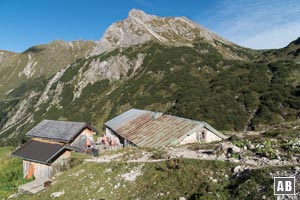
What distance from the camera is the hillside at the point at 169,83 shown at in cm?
7088

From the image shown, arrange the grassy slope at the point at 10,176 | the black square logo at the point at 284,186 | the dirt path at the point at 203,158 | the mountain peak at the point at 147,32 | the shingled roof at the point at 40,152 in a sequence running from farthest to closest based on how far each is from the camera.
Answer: the mountain peak at the point at 147,32, the shingled roof at the point at 40,152, the grassy slope at the point at 10,176, the dirt path at the point at 203,158, the black square logo at the point at 284,186

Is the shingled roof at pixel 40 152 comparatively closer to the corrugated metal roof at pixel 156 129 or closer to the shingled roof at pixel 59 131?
the shingled roof at pixel 59 131

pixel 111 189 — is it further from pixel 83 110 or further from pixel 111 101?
pixel 83 110

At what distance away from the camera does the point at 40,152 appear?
33.3m

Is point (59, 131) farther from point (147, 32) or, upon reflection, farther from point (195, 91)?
point (147, 32)

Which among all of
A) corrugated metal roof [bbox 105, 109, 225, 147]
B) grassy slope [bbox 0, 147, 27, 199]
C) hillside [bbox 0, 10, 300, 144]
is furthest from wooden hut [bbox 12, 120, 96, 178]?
hillside [bbox 0, 10, 300, 144]

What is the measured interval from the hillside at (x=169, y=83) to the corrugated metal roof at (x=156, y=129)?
34.8 ft

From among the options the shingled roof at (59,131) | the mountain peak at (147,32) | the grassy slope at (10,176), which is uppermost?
the mountain peak at (147,32)

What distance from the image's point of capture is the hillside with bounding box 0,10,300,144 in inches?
2790

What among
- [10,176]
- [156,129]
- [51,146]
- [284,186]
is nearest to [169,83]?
[156,129]

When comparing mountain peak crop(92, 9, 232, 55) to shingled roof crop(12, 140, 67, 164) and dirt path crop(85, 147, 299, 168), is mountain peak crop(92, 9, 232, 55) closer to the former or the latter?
shingled roof crop(12, 140, 67, 164)

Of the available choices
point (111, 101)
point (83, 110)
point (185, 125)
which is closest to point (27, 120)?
point (83, 110)

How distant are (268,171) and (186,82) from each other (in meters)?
86.7

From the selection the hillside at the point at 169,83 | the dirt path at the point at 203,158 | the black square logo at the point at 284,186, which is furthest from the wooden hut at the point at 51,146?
the hillside at the point at 169,83
